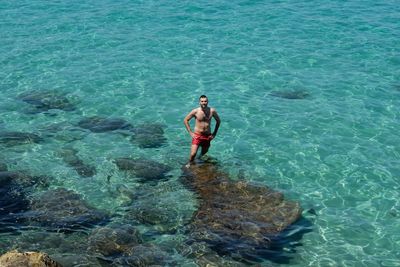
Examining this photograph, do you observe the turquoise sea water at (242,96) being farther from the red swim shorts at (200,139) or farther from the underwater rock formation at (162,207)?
the red swim shorts at (200,139)

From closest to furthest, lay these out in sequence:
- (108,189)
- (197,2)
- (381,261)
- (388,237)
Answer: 1. (381,261)
2. (388,237)
3. (108,189)
4. (197,2)

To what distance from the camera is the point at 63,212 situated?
1444 centimetres

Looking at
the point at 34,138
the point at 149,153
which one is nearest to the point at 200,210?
the point at 149,153

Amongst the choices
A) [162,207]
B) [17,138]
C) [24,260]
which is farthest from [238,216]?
[17,138]

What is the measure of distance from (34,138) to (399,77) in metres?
18.4

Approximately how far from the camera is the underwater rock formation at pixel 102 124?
20656 millimetres

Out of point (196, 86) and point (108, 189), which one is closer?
point (108, 189)

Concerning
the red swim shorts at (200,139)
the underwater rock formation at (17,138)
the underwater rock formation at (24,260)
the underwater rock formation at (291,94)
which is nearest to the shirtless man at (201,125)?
the red swim shorts at (200,139)

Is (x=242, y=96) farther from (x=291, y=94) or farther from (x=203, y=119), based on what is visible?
(x=203, y=119)

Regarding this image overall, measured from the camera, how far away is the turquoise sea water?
15.7 metres

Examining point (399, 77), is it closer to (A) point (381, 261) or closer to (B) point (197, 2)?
(A) point (381, 261)

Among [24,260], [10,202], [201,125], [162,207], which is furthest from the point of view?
[201,125]

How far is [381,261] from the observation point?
13164 millimetres

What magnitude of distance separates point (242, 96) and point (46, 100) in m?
9.35
